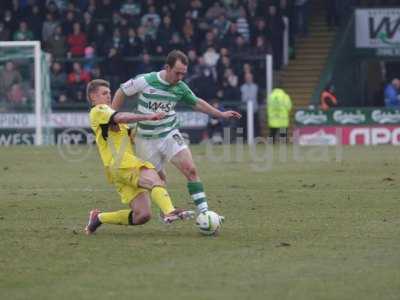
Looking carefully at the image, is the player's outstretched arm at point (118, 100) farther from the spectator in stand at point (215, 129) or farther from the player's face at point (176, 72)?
the spectator in stand at point (215, 129)

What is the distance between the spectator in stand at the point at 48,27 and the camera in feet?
114

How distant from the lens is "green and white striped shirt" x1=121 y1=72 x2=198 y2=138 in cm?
1303

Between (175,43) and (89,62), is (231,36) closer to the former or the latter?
(175,43)

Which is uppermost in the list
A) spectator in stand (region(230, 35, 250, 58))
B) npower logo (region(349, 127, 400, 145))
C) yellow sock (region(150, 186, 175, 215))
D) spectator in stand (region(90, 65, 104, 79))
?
spectator in stand (region(230, 35, 250, 58))

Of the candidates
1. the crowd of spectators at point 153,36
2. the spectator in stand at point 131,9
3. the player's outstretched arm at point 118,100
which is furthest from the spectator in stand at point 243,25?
the player's outstretched arm at point 118,100

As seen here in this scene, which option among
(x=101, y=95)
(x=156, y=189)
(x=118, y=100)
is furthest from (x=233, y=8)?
(x=156, y=189)

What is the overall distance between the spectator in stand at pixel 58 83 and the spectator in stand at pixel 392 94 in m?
8.90

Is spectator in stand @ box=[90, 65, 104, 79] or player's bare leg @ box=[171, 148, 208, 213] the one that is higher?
spectator in stand @ box=[90, 65, 104, 79]

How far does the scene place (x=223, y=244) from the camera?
38.1 ft

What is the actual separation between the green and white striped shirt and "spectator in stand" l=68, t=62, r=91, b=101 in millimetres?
20292

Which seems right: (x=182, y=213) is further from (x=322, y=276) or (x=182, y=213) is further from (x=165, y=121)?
(x=322, y=276)

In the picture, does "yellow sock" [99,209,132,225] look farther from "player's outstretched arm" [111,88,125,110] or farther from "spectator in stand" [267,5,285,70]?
"spectator in stand" [267,5,285,70]

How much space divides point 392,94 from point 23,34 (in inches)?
417

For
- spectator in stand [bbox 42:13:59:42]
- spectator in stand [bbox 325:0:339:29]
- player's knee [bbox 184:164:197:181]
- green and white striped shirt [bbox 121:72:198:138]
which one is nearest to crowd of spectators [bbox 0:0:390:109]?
spectator in stand [bbox 42:13:59:42]
